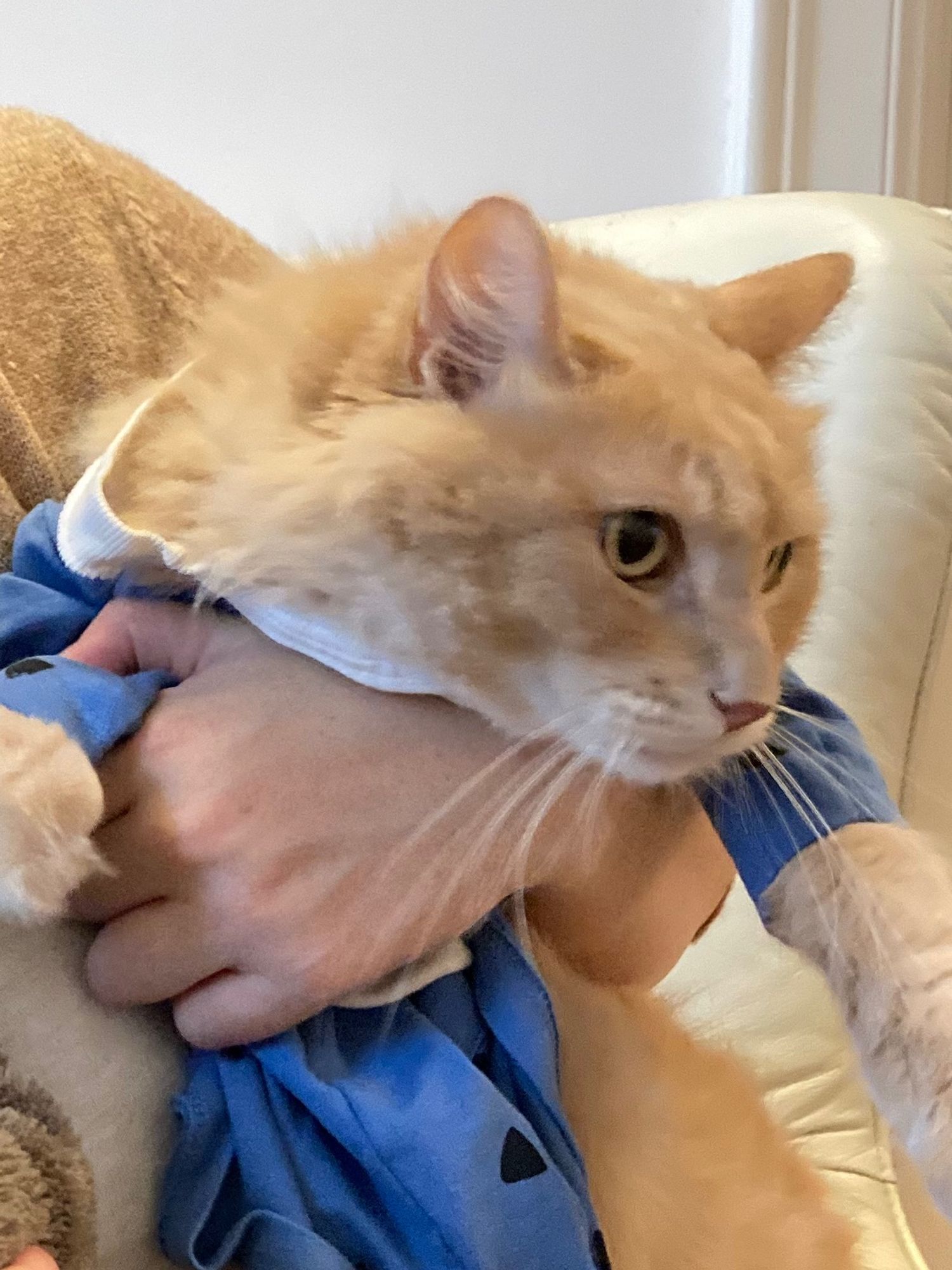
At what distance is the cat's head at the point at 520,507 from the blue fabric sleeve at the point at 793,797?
0.22 feet

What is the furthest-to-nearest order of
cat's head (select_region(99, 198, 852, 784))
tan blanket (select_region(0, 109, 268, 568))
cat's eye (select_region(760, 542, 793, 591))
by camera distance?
1. tan blanket (select_region(0, 109, 268, 568))
2. cat's eye (select_region(760, 542, 793, 591))
3. cat's head (select_region(99, 198, 852, 784))

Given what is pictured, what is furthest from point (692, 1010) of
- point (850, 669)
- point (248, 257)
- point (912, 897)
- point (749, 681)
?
point (248, 257)

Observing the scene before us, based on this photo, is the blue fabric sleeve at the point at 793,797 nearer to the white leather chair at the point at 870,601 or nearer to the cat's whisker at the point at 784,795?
the cat's whisker at the point at 784,795

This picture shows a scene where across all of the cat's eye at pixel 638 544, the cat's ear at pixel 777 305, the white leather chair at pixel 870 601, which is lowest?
the white leather chair at pixel 870 601

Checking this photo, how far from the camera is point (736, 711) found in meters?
0.67

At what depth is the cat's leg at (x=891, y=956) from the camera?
676 mm

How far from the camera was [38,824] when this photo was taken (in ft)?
1.93

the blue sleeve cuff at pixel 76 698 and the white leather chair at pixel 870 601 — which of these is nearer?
the blue sleeve cuff at pixel 76 698

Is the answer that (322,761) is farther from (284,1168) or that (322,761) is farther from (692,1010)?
(692,1010)

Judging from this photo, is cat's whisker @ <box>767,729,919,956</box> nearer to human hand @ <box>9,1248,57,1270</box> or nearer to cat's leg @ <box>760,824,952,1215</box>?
cat's leg @ <box>760,824,952,1215</box>

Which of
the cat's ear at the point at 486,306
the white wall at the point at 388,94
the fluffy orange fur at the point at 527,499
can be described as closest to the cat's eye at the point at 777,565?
the fluffy orange fur at the point at 527,499

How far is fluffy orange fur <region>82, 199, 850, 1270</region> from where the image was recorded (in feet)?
2.14

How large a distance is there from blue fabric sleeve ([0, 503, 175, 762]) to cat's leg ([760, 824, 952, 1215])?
1.52 feet

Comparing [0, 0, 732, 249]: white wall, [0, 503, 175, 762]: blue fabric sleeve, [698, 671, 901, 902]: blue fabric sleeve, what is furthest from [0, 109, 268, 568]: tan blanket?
[0, 0, 732, 249]: white wall
